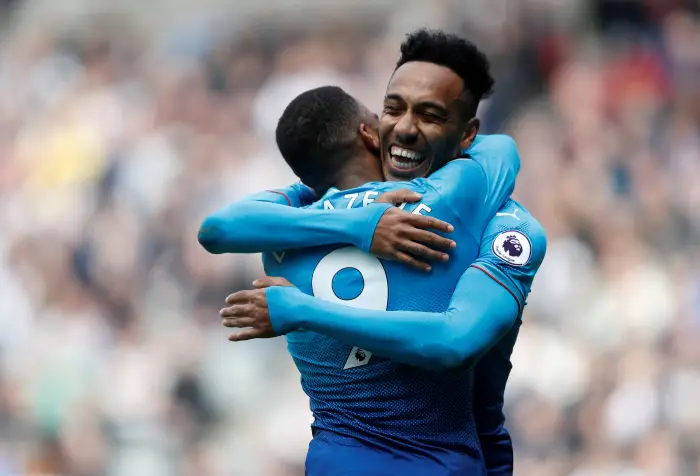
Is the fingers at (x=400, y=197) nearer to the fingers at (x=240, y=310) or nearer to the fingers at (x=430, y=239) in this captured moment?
the fingers at (x=430, y=239)

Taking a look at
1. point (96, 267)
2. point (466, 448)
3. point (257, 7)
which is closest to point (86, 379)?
point (96, 267)

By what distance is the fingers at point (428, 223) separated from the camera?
291 cm

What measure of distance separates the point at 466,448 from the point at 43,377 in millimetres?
4643

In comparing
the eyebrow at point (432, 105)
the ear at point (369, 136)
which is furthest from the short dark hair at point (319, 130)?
the eyebrow at point (432, 105)

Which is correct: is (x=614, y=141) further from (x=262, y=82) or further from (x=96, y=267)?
(x=96, y=267)

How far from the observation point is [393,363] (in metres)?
2.99

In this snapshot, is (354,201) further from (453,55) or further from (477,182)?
(453,55)

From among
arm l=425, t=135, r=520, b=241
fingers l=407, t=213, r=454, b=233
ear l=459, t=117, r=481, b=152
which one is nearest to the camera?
fingers l=407, t=213, r=454, b=233

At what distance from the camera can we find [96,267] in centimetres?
740

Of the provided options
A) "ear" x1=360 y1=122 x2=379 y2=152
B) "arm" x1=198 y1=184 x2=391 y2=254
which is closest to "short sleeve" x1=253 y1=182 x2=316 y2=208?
"arm" x1=198 y1=184 x2=391 y2=254

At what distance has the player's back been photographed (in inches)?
117

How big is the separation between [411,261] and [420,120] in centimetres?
46

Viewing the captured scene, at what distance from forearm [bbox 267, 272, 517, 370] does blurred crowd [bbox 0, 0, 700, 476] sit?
11.4 feet

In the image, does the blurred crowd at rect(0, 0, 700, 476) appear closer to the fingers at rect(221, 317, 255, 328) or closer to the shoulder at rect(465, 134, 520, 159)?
the shoulder at rect(465, 134, 520, 159)
